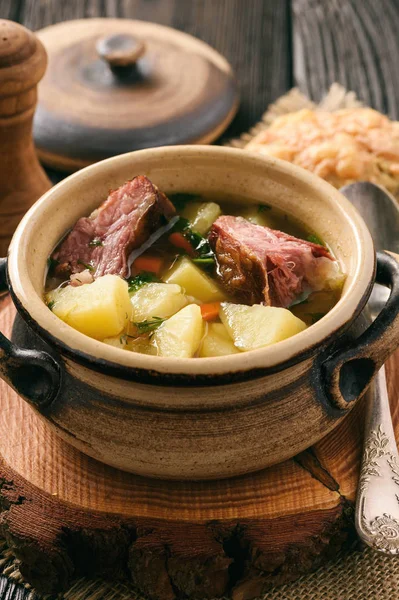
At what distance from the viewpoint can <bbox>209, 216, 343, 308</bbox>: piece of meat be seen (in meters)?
2.36

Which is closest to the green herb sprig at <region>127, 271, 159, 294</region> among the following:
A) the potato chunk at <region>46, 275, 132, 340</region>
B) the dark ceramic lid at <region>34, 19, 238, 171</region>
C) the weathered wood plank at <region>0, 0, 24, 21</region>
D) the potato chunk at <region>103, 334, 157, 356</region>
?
the potato chunk at <region>46, 275, 132, 340</region>

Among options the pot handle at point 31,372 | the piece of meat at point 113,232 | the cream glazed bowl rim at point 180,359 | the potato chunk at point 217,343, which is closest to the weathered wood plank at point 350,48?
the cream glazed bowl rim at point 180,359

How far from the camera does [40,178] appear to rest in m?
3.60

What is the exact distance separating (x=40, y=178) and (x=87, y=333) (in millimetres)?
1653

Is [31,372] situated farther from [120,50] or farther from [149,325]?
[120,50]

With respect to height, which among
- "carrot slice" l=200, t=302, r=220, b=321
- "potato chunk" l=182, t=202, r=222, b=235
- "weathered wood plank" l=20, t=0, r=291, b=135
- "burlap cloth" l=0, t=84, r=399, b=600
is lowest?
"burlap cloth" l=0, t=84, r=399, b=600

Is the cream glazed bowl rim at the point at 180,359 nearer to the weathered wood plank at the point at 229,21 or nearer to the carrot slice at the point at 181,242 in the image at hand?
the carrot slice at the point at 181,242

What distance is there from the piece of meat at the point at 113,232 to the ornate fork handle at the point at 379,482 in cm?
92

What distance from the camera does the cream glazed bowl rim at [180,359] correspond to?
1927 millimetres

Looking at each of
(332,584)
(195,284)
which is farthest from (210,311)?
(332,584)

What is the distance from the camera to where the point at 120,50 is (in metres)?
4.03

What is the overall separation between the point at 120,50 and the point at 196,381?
2.62 m

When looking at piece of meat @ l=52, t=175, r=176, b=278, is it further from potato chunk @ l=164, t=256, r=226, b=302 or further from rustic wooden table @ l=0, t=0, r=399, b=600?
rustic wooden table @ l=0, t=0, r=399, b=600

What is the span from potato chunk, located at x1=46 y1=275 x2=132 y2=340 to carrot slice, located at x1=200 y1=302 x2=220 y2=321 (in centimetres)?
23
